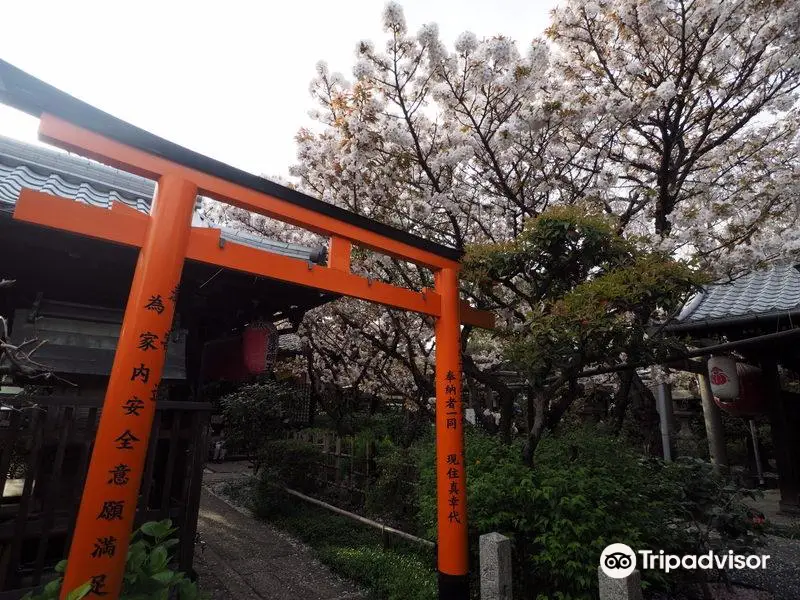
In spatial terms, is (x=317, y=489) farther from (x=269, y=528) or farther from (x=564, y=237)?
(x=564, y=237)

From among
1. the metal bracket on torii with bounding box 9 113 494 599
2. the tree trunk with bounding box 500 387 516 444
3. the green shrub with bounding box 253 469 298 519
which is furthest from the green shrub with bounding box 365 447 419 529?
the metal bracket on torii with bounding box 9 113 494 599

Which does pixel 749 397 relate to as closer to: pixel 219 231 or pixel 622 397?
pixel 622 397

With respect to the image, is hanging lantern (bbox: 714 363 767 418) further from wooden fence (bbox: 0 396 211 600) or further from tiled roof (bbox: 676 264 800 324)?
wooden fence (bbox: 0 396 211 600)

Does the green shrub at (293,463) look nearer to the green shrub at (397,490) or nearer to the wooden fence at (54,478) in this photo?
the green shrub at (397,490)

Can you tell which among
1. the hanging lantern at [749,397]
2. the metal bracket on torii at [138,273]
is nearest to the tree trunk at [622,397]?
the hanging lantern at [749,397]

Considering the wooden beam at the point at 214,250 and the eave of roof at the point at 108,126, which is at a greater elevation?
the eave of roof at the point at 108,126

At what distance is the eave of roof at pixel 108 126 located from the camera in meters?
2.97

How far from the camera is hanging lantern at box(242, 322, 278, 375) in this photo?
5879 millimetres

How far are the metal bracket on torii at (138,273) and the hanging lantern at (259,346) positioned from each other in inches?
77.0

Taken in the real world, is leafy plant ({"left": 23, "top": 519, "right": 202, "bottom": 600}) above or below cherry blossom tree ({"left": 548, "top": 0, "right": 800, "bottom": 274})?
below

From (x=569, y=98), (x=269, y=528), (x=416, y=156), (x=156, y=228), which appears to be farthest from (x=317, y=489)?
(x=569, y=98)

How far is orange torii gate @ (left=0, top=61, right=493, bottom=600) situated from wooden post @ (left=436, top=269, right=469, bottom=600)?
0.17m

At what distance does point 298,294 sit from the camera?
598cm

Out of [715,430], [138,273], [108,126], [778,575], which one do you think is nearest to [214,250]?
[138,273]
